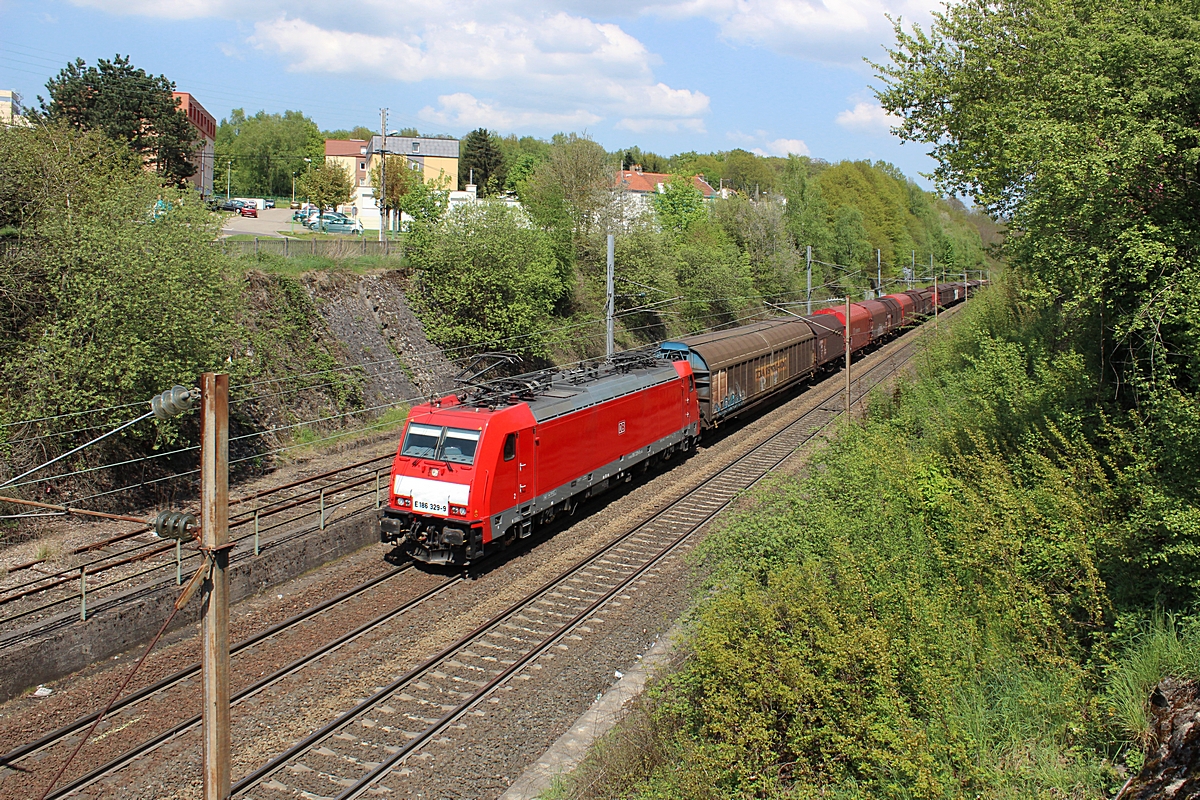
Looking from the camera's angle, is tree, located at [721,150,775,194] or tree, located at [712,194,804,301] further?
tree, located at [721,150,775,194]

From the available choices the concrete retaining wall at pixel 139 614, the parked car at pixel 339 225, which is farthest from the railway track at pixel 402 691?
the parked car at pixel 339 225

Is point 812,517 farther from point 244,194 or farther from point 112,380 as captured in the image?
point 244,194

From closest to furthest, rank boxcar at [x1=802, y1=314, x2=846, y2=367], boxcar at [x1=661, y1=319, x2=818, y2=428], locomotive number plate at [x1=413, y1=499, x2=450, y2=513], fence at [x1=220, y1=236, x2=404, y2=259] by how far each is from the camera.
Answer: locomotive number plate at [x1=413, y1=499, x2=450, y2=513]
boxcar at [x1=661, y1=319, x2=818, y2=428]
fence at [x1=220, y1=236, x2=404, y2=259]
boxcar at [x1=802, y1=314, x2=846, y2=367]

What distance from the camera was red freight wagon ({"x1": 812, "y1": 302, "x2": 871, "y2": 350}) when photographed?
38.6 meters

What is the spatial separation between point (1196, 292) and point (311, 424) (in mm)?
21853

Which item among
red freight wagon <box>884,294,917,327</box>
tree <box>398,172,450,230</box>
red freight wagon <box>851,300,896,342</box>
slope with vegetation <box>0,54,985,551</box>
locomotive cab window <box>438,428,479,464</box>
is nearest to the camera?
locomotive cab window <box>438,428,479,464</box>

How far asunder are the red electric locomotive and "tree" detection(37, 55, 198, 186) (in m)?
20.5

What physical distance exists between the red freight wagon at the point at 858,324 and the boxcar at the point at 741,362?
5.36m

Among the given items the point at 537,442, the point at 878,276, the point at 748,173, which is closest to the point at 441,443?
the point at 537,442

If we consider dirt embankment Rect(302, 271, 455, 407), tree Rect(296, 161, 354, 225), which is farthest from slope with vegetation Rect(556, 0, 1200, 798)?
tree Rect(296, 161, 354, 225)

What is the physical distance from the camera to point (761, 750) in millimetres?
8195

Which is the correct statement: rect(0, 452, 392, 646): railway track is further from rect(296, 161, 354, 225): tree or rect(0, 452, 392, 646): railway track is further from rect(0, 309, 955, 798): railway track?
Result: rect(296, 161, 354, 225): tree

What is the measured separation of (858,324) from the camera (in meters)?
39.6

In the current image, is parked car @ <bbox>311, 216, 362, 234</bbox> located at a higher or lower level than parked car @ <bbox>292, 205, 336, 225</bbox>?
lower
